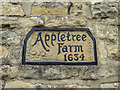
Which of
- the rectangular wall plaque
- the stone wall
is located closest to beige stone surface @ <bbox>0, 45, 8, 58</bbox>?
the stone wall

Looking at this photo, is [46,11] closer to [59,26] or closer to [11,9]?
[59,26]

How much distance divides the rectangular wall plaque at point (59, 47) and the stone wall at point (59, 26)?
0.14 feet

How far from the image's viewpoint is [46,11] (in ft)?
4.83

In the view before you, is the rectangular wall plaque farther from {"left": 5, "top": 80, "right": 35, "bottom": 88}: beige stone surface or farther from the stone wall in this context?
{"left": 5, "top": 80, "right": 35, "bottom": 88}: beige stone surface

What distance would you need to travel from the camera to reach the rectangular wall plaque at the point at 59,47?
4.35ft

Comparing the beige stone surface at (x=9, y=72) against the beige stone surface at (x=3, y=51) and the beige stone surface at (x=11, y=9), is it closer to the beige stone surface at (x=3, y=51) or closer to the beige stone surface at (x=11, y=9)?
the beige stone surface at (x=3, y=51)

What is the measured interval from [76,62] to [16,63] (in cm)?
51

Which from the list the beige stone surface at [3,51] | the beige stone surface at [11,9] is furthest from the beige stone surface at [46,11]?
the beige stone surface at [3,51]

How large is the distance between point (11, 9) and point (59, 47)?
1.92 feet

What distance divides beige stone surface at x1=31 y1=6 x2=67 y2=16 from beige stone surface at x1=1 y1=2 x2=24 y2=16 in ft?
0.40

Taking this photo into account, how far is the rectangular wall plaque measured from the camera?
52.2 inches

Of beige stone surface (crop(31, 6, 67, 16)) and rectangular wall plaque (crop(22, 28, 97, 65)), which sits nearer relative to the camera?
rectangular wall plaque (crop(22, 28, 97, 65))

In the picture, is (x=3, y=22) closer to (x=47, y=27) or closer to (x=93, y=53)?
(x=47, y=27)

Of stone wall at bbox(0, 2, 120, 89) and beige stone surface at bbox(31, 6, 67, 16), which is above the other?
beige stone surface at bbox(31, 6, 67, 16)
